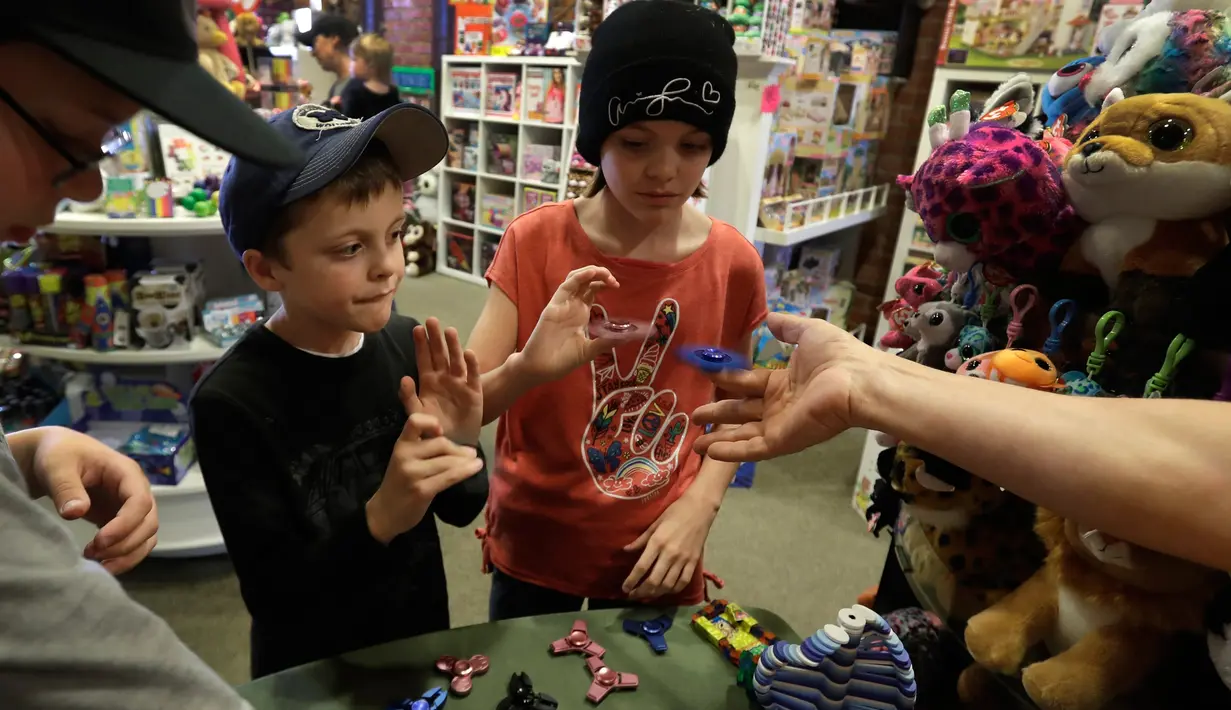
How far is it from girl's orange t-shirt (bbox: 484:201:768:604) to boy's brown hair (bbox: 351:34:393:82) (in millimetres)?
3906

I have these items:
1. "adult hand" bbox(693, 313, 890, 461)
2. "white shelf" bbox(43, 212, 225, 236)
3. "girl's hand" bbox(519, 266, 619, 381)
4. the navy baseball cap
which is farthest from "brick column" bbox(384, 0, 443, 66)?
"adult hand" bbox(693, 313, 890, 461)

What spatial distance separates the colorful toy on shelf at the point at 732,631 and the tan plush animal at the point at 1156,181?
0.61m

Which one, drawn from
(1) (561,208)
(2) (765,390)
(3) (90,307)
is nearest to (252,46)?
(3) (90,307)

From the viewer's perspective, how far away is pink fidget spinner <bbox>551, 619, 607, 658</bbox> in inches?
35.0

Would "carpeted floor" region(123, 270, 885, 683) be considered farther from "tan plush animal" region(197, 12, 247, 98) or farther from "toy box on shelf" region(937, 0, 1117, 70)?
"toy box on shelf" region(937, 0, 1117, 70)

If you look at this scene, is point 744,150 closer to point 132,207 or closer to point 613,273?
point 613,273

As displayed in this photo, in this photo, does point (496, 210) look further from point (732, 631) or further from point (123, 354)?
point (732, 631)

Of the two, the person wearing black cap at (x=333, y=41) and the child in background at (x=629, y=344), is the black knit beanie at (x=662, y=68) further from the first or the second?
the person wearing black cap at (x=333, y=41)

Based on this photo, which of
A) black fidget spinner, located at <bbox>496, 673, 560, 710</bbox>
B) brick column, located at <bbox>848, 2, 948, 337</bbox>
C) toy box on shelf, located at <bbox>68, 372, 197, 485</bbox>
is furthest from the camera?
brick column, located at <bbox>848, 2, 948, 337</bbox>

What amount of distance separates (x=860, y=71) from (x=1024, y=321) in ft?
8.46

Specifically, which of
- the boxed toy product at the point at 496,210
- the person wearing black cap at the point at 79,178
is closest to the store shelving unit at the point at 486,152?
the boxed toy product at the point at 496,210

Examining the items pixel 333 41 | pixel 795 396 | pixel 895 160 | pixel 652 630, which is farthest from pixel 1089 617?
pixel 333 41

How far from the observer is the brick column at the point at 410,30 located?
6.31 m

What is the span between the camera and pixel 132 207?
188 centimetres
